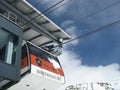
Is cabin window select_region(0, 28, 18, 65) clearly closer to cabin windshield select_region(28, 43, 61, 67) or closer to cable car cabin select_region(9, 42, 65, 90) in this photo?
cable car cabin select_region(9, 42, 65, 90)

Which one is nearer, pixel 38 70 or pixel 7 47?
pixel 7 47

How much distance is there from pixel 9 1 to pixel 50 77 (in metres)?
5.36

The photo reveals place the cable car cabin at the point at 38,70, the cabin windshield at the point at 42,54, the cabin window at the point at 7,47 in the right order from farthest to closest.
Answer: the cabin windshield at the point at 42,54 → the cable car cabin at the point at 38,70 → the cabin window at the point at 7,47

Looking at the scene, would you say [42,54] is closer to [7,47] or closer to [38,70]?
[38,70]

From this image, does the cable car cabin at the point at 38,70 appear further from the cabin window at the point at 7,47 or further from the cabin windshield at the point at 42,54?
the cabin window at the point at 7,47

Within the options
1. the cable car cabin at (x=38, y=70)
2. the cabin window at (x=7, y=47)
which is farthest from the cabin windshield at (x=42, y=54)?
the cabin window at (x=7, y=47)

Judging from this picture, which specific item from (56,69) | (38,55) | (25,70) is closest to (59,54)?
(56,69)

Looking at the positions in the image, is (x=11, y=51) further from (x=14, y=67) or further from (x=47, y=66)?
(x=47, y=66)

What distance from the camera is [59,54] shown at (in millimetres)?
17766

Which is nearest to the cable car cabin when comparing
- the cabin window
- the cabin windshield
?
the cabin windshield

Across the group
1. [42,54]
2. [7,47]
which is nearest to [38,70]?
[42,54]

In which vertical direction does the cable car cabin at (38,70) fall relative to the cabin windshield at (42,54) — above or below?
below

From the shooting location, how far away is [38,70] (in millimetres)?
14773

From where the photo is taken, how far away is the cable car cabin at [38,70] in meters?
14.5
